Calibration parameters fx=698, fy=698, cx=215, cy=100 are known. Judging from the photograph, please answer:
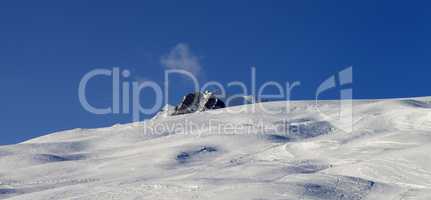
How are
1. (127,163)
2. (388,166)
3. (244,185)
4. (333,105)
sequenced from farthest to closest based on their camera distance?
1. (333,105)
2. (127,163)
3. (388,166)
4. (244,185)

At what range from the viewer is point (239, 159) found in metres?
22.8

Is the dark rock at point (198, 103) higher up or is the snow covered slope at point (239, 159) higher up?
the dark rock at point (198, 103)

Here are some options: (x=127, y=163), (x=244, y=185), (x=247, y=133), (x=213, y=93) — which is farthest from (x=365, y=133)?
(x=213, y=93)

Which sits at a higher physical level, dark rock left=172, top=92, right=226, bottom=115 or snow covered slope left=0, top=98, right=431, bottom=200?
dark rock left=172, top=92, right=226, bottom=115

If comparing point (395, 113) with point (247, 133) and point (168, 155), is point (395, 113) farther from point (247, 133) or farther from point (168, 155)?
point (168, 155)

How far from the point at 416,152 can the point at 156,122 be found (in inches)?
754

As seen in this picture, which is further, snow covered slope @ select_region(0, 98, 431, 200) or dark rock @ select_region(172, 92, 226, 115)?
dark rock @ select_region(172, 92, 226, 115)

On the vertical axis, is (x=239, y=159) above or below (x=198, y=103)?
below

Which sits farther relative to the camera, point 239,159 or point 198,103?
point 198,103

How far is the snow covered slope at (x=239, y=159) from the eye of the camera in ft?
52.4

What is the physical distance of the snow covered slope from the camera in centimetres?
1596

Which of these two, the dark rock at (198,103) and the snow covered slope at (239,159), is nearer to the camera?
the snow covered slope at (239,159)

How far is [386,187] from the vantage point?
1645 centimetres

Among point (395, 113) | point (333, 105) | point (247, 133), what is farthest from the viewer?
point (333, 105)
